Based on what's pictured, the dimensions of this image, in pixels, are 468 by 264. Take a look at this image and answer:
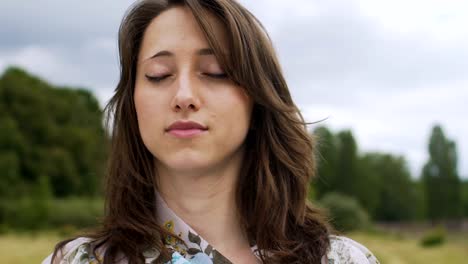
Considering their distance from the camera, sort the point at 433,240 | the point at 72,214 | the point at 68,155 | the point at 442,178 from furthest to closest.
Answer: the point at 442,178 → the point at 68,155 → the point at 72,214 → the point at 433,240

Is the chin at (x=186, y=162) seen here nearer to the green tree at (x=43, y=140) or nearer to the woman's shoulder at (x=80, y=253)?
the woman's shoulder at (x=80, y=253)

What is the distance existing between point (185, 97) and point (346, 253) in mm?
856

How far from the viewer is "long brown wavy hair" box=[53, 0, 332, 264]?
2445 mm

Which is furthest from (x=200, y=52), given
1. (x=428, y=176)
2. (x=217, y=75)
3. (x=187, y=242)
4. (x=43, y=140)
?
(x=428, y=176)

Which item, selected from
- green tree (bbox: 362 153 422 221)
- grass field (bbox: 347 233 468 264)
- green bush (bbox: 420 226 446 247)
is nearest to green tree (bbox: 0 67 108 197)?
grass field (bbox: 347 233 468 264)

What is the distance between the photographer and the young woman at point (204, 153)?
2383 mm

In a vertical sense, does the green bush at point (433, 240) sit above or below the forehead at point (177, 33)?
below

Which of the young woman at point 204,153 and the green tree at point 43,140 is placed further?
A: the green tree at point 43,140

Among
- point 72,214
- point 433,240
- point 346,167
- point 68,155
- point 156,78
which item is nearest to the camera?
point 156,78

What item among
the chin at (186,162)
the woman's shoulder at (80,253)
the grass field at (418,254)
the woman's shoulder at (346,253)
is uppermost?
the chin at (186,162)

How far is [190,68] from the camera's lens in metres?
2.39

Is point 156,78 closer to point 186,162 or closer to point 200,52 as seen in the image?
point 200,52

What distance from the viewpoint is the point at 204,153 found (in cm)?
237

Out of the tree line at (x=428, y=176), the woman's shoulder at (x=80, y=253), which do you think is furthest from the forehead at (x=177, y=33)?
the tree line at (x=428, y=176)
